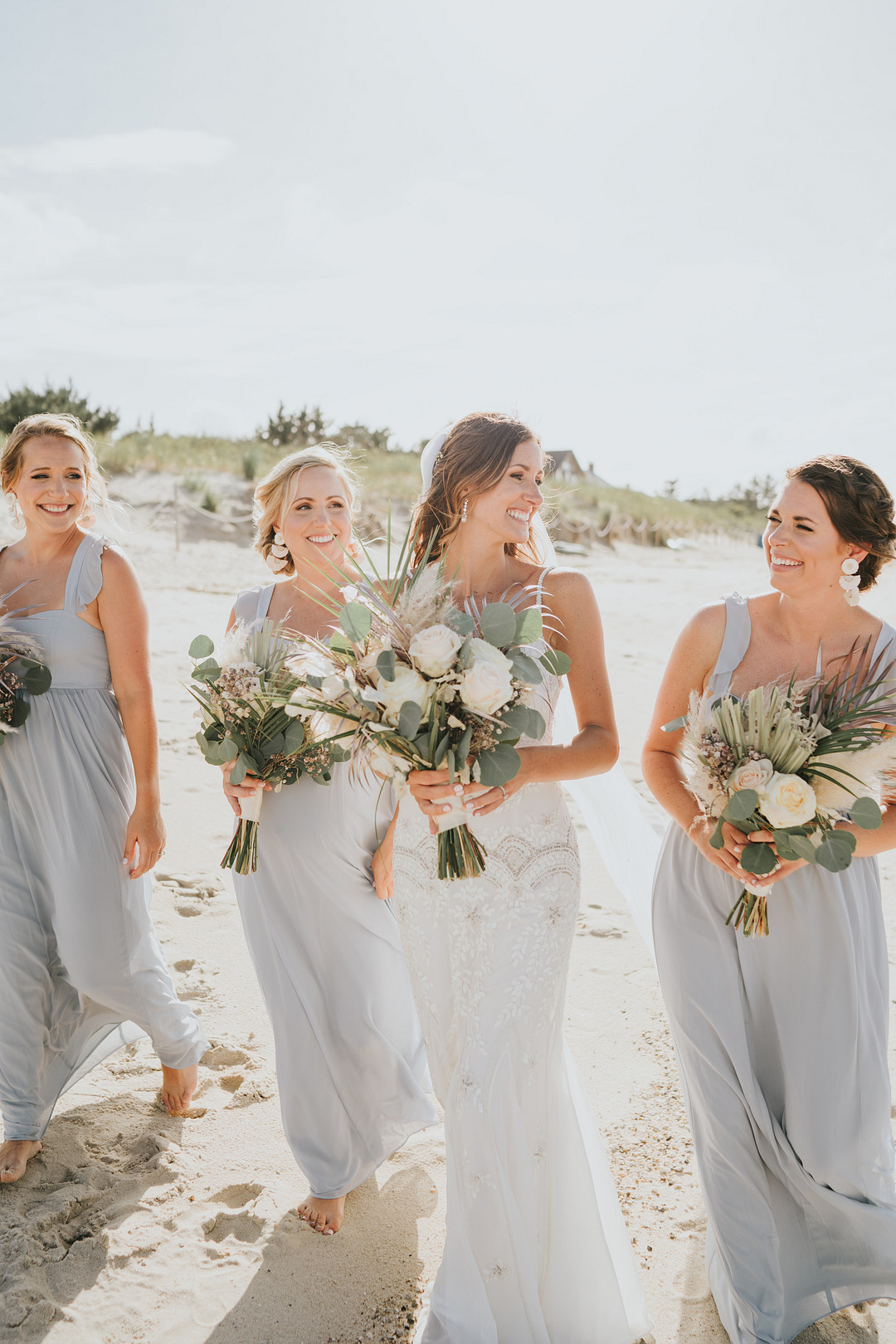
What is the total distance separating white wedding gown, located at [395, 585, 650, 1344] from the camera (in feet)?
9.56

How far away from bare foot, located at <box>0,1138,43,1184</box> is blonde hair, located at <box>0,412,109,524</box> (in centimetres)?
258

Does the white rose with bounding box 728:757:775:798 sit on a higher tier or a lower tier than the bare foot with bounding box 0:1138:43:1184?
higher

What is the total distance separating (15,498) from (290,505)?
3.95ft

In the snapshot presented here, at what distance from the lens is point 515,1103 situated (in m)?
2.98

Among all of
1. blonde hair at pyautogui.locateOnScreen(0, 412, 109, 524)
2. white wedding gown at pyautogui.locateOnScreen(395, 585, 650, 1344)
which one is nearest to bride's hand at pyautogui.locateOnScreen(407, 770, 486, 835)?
white wedding gown at pyautogui.locateOnScreen(395, 585, 650, 1344)

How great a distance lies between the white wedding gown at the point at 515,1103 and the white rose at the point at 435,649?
2.36 feet

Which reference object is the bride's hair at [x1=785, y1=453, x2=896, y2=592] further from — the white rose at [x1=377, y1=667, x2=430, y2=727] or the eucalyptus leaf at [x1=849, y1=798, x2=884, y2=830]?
the white rose at [x1=377, y1=667, x2=430, y2=727]

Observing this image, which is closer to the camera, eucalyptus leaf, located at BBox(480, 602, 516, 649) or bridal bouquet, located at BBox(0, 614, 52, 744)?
eucalyptus leaf, located at BBox(480, 602, 516, 649)

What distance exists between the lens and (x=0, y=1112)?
3.96 m

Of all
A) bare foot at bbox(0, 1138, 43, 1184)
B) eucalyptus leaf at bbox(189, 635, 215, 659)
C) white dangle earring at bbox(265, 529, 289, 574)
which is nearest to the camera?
eucalyptus leaf at bbox(189, 635, 215, 659)

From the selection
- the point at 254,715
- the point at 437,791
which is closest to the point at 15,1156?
the point at 254,715

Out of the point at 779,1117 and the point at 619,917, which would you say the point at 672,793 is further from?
the point at 619,917

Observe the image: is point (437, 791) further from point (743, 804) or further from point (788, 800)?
point (788, 800)

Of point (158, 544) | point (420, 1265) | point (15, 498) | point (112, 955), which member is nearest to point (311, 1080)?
point (420, 1265)
